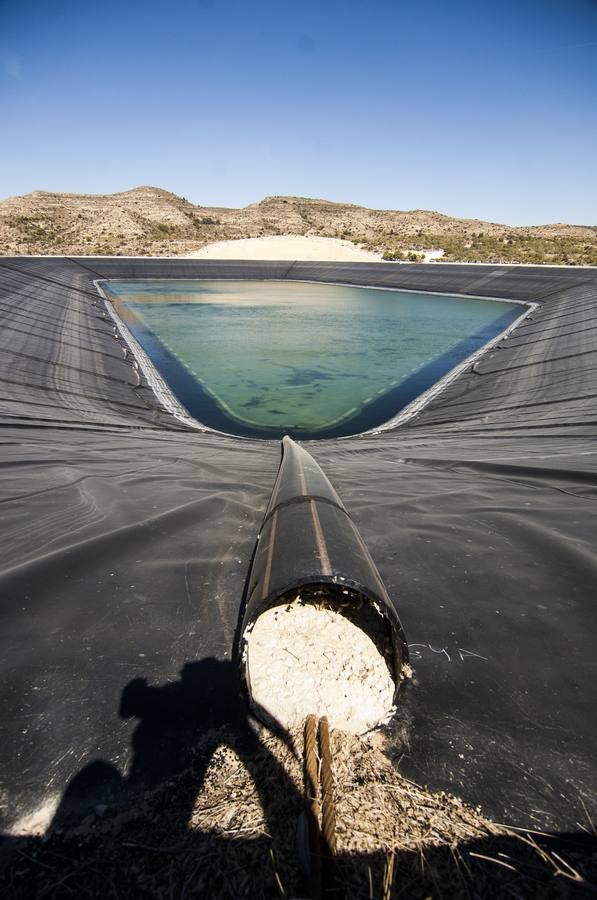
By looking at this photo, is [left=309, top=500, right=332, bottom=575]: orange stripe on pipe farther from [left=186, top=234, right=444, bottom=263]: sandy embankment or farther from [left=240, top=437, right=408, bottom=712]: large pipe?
[left=186, top=234, right=444, bottom=263]: sandy embankment

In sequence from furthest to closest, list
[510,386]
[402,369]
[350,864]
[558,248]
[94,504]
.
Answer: [558,248] < [402,369] < [510,386] < [94,504] < [350,864]

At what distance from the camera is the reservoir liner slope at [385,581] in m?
2.14

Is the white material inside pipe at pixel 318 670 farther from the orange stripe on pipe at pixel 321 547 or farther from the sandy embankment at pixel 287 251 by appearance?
the sandy embankment at pixel 287 251

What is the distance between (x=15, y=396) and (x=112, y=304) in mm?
27090

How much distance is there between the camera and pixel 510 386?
1512 cm

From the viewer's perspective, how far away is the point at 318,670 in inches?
93.7

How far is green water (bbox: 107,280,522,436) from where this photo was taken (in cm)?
1630

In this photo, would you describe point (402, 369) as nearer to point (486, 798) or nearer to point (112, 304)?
point (486, 798)

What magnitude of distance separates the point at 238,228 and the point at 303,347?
92.4 m

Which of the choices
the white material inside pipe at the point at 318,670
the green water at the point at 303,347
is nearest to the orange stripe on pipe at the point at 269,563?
the white material inside pipe at the point at 318,670

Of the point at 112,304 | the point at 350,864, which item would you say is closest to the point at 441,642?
the point at 350,864

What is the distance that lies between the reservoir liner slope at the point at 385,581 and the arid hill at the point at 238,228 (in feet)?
197

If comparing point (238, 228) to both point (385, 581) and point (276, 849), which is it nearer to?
point (385, 581)

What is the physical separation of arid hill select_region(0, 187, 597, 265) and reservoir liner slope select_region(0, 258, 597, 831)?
60.1 meters
